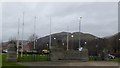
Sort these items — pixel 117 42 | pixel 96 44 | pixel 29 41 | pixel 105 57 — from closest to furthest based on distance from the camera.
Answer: pixel 105 57
pixel 117 42
pixel 96 44
pixel 29 41

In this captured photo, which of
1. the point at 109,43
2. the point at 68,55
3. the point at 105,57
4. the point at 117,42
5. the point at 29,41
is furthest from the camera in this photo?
the point at 29,41

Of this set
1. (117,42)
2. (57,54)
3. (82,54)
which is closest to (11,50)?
(57,54)

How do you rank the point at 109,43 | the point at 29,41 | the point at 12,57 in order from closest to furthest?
the point at 12,57
the point at 109,43
the point at 29,41

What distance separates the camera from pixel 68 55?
32219 millimetres

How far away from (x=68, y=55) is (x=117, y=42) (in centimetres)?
4074

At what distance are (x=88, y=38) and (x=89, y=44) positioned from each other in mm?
10775

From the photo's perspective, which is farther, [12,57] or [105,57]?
[105,57]

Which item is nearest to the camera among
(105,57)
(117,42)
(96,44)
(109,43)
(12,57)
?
(12,57)

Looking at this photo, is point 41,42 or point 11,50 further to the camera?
point 41,42

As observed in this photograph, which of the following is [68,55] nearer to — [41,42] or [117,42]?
[117,42]

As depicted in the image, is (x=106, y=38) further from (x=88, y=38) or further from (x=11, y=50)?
(x=11, y=50)

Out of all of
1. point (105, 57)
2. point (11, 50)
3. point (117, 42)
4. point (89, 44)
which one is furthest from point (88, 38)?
point (11, 50)

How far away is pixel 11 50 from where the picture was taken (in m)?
30.0

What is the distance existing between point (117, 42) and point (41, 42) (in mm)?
34750
